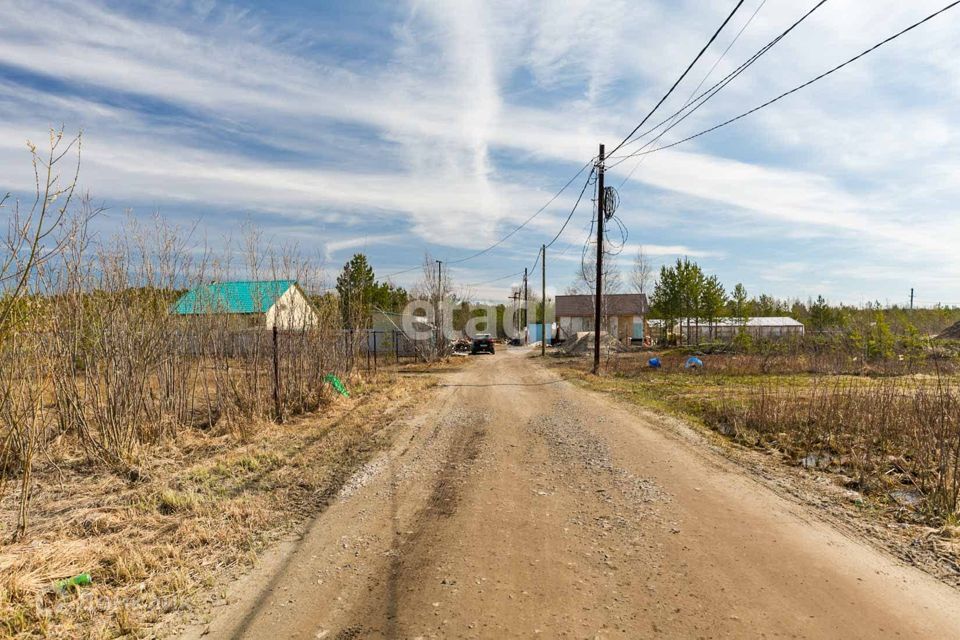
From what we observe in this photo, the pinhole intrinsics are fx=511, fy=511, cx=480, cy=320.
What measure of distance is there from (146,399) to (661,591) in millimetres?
7038

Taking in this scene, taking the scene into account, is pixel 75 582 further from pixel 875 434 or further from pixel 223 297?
pixel 875 434

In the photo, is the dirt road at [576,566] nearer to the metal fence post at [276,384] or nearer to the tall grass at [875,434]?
the tall grass at [875,434]

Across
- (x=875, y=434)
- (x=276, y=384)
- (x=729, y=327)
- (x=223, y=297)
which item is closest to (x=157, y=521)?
(x=276, y=384)

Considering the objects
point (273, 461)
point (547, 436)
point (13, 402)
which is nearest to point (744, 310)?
point (547, 436)

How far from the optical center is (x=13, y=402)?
488 centimetres

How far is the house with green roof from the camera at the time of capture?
869 cm

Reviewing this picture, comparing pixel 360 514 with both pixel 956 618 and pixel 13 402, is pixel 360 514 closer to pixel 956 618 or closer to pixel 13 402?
pixel 13 402

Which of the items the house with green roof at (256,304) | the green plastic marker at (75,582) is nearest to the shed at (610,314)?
the house with green roof at (256,304)

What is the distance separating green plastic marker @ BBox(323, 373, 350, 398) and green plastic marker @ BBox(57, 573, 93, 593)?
26.4ft

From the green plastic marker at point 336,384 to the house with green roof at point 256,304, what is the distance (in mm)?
1342

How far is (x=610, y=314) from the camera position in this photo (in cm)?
4994

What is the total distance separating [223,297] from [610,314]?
44.1 meters

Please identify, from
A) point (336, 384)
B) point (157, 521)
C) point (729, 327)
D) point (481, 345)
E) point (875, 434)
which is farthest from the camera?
point (729, 327)

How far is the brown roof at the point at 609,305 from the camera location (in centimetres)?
5059
